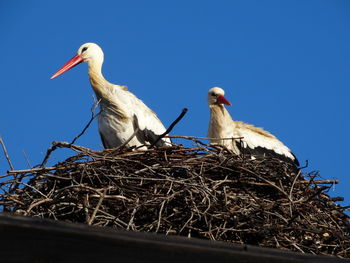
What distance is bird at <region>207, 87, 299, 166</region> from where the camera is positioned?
5.70 meters

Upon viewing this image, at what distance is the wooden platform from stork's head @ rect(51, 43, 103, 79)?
4523 millimetres

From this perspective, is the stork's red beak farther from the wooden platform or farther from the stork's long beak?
the wooden platform

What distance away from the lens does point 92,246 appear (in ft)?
5.23

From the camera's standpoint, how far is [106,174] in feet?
11.3

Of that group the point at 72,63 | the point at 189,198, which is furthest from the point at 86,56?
the point at 189,198

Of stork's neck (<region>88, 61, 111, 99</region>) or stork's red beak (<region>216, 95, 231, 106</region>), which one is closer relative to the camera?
stork's neck (<region>88, 61, 111, 99</region>)

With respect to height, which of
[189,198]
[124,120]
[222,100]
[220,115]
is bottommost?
A: [189,198]

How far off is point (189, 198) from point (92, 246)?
1652 mm

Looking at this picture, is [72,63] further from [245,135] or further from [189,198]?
[189,198]

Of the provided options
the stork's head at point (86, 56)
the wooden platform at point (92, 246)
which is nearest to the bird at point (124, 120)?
the stork's head at point (86, 56)

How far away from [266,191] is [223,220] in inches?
25.1

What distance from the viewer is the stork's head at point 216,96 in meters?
6.16

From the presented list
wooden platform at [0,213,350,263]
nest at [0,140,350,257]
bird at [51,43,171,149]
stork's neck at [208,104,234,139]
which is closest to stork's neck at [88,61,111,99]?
bird at [51,43,171,149]

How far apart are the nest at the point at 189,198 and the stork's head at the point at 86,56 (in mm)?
2386
